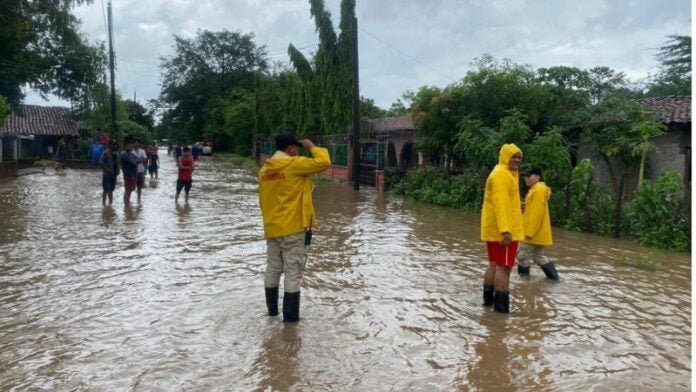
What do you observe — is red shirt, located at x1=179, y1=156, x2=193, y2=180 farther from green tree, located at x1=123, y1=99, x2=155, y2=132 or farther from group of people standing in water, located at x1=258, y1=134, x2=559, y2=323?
green tree, located at x1=123, y1=99, x2=155, y2=132

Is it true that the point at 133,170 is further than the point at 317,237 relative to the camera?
Yes

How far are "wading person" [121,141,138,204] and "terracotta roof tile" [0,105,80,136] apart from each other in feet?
93.8

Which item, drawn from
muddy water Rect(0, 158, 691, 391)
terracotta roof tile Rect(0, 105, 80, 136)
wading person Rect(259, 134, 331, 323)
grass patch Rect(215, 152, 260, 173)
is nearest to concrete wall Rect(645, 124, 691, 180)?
muddy water Rect(0, 158, 691, 391)

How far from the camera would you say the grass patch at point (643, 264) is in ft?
27.3

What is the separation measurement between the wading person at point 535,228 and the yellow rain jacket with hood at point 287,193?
9.85 ft

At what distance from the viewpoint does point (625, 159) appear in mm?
15586

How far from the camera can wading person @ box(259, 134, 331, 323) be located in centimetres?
541

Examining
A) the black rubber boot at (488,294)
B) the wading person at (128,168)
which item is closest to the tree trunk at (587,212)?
the black rubber boot at (488,294)

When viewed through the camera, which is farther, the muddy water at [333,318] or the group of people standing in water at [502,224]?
the group of people standing in water at [502,224]

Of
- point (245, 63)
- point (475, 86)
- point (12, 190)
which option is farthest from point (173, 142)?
point (475, 86)

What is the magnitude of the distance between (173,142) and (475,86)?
2412 inches

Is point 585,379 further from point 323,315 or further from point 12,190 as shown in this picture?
point 12,190

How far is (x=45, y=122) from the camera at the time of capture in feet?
138

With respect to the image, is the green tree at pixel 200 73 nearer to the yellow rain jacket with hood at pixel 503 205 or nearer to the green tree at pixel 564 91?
the green tree at pixel 564 91
